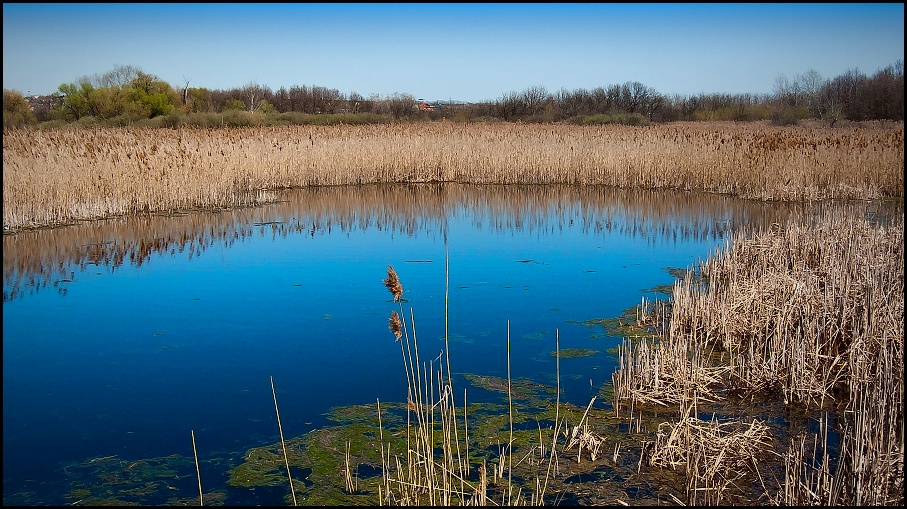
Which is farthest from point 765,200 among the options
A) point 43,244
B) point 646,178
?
point 43,244

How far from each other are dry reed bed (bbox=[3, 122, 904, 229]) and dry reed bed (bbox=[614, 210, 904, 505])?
6.84 meters

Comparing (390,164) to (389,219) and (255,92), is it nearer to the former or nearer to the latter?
(389,219)

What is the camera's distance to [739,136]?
16.1 m

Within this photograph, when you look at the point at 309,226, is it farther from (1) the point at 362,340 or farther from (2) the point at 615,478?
(2) the point at 615,478

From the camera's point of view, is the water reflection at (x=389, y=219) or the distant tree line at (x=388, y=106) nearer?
the water reflection at (x=389, y=219)

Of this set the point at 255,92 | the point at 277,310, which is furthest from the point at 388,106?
the point at 277,310

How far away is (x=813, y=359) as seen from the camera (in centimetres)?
501

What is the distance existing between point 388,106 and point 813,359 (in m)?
30.2

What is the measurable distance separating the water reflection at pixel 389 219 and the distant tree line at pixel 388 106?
9.97 metres

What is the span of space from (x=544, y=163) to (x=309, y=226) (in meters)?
6.21

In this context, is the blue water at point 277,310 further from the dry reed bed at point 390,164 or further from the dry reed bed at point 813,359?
the dry reed bed at point 390,164

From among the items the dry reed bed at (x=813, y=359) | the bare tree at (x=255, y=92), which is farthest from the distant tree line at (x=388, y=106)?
the dry reed bed at (x=813, y=359)

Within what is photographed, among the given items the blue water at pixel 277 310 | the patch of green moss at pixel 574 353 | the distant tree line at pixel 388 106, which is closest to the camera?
the blue water at pixel 277 310

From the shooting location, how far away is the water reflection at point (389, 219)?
9.00 meters
